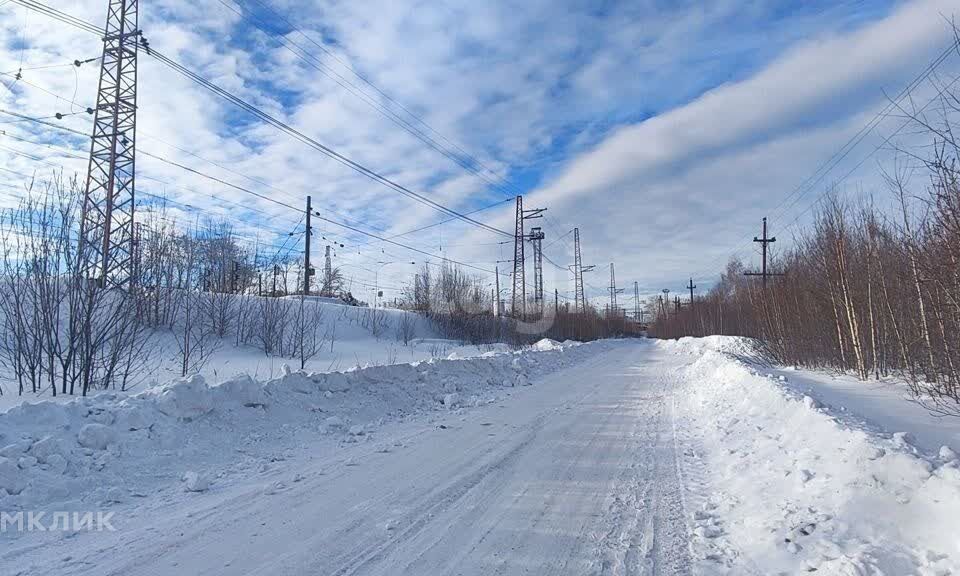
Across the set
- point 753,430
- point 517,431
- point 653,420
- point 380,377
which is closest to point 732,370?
point 653,420

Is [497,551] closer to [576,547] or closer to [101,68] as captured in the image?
[576,547]

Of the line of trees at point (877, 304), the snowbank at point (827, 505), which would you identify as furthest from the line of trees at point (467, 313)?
the snowbank at point (827, 505)

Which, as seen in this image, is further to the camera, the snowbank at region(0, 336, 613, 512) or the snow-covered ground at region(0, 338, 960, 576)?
the snowbank at region(0, 336, 613, 512)

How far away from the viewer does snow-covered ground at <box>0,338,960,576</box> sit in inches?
150

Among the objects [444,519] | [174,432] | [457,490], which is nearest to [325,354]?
[174,432]

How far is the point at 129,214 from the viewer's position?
1525 centimetres

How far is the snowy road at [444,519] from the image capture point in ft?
12.6

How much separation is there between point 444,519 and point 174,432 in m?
4.29

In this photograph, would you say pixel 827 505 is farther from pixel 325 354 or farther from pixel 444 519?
pixel 325 354

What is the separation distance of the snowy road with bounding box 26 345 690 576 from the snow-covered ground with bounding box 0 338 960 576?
24 millimetres

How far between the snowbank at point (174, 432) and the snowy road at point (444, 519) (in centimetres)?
103

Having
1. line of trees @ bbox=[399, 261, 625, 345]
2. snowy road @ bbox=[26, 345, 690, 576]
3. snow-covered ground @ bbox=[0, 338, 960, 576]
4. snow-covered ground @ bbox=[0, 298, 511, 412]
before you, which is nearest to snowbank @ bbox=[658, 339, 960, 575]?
snow-covered ground @ bbox=[0, 338, 960, 576]

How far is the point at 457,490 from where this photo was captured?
5488mm

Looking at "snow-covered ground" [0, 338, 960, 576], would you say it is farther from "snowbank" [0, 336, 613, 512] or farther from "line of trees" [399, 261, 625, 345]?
"line of trees" [399, 261, 625, 345]
